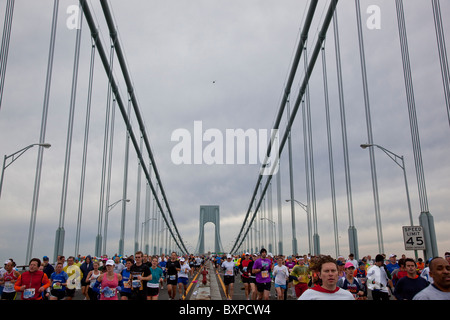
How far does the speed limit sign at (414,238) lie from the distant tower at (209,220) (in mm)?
124489

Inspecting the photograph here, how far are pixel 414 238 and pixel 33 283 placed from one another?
399 inches

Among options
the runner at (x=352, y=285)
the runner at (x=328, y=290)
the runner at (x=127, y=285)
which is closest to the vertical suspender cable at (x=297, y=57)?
the runner at (x=127, y=285)

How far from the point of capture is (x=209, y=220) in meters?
140

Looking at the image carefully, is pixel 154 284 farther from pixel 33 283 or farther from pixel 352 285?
pixel 352 285

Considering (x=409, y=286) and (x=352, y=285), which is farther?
Answer: (x=352, y=285)

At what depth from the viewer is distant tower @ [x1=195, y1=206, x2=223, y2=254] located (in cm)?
13550

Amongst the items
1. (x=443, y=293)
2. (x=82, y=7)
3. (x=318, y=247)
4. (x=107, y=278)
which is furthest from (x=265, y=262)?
(x=82, y=7)

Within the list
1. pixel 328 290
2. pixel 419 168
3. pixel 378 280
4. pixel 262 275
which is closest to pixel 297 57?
pixel 419 168

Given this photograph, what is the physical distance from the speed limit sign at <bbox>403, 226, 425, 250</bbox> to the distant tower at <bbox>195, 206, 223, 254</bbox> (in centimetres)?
12449

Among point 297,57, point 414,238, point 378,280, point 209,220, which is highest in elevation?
point 297,57

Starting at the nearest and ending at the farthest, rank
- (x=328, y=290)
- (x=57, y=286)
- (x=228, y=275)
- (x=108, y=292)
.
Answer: (x=328, y=290)
(x=108, y=292)
(x=57, y=286)
(x=228, y=275)

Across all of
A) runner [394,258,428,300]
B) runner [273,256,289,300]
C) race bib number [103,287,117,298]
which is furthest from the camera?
runner [273,256,289,300]

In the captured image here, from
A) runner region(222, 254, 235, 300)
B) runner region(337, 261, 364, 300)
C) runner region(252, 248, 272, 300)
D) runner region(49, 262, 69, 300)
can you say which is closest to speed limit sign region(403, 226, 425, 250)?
runner region(252, 248, 272, 300)

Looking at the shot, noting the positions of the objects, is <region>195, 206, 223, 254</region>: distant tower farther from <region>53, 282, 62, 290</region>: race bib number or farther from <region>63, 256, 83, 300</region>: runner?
<region>53, 282, 62, 290</region>: race bib number
